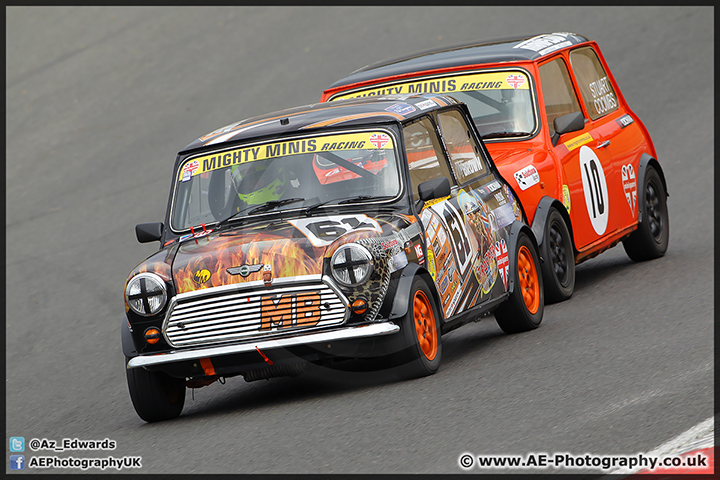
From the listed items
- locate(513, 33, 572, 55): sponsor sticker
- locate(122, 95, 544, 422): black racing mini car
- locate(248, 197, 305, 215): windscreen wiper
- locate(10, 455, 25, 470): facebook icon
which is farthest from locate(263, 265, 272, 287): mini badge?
locate(513, 33, 572, 55): sponsor sticker

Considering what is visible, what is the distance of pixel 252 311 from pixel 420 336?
104cm

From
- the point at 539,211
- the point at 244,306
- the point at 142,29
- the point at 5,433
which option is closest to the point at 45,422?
the point at 5,433

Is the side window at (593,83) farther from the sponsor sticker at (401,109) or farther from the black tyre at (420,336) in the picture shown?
the black tyre at (420,336)

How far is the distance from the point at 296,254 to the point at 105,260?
7.14 meters

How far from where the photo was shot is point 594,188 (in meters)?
10.2

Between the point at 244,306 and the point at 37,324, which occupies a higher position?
the point at 244,306

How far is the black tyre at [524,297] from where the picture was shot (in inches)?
336

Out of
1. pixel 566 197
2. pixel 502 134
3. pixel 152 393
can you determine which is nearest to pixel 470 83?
Answer: pixel 502 134

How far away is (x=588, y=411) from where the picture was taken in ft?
19.8

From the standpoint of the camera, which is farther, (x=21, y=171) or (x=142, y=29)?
(x=142, y=29)

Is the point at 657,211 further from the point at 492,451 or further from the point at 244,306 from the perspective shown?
the point at 492,451

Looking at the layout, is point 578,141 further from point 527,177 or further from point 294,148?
point 294,148

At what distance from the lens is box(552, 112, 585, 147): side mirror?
9.83m

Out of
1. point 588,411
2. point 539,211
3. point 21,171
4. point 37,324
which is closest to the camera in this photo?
point 588,411
